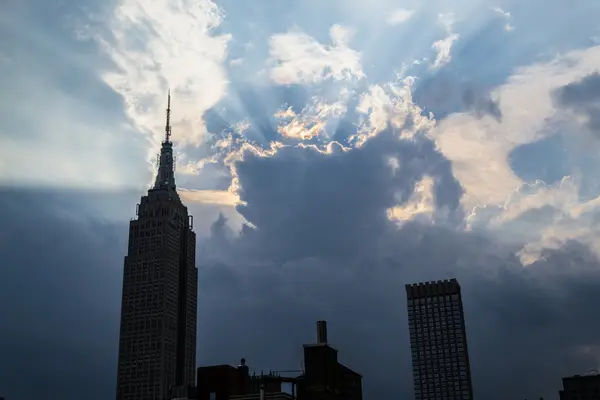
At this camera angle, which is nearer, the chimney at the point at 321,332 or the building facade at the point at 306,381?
the building facade at the point at 306,381

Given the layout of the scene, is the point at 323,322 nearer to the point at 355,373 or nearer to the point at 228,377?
the point at 228,377

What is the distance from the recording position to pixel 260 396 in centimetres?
8338

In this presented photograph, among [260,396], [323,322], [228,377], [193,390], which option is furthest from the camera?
[193,390]

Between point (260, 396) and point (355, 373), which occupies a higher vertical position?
point (355, 373)

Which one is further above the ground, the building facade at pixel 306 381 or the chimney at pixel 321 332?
the chimney at pixel 321 332

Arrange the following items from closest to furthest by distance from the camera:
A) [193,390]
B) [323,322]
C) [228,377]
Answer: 1. [228,377]
2. [323,322]
3. [193,390]

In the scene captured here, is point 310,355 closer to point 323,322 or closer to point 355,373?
point 323,322

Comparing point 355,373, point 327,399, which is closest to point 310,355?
point 327,399

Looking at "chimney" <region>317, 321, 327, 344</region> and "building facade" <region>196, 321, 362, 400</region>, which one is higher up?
"chimney" <region>317, 321, 327, 344</region>

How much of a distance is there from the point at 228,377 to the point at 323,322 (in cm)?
1523

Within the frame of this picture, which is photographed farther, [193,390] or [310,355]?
[193,390]

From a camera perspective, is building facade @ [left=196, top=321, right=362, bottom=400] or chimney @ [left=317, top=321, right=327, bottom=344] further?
chimney @ [left=317, top=321, right=327, bottom=344]

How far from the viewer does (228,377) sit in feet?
295

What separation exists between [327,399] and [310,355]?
5.42 meters
